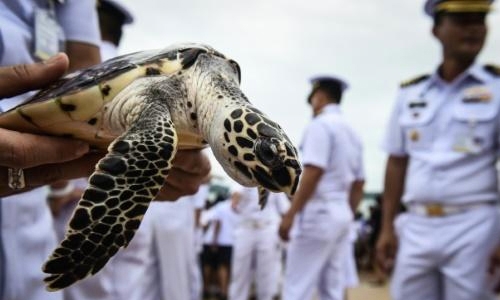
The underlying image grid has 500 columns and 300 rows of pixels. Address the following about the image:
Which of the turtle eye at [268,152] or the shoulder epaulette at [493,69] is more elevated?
the shoulder epaulette at [493,69]

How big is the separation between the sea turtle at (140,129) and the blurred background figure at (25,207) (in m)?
0.22

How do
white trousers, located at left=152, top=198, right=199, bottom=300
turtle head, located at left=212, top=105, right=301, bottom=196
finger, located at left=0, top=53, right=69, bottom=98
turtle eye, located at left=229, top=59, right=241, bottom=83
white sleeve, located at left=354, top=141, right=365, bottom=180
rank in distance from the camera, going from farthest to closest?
white sleeve, located at left=354, top=141, right=365, bottom=180, white trousers, located at left=152, top=198, right=199, bottom=300, turtle eye, located at left=229, top=59, right=241, bottom=83, finger, located at left=0, top=53, right=69, bottom=98, turtle head, located at left=212, top=105, right=301, bottom=196

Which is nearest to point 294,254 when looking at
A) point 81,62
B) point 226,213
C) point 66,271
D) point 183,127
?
point 81,62

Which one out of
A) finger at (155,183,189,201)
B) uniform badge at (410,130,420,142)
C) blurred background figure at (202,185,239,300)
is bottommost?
blurred background figure at (202,185,239,300)

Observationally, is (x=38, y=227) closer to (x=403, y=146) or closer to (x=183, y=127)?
(x=183, y=127)

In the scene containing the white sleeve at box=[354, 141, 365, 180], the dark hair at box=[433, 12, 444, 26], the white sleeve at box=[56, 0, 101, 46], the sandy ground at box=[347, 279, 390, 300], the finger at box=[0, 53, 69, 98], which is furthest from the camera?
the sandy ground at box=[347, 279, 390, 300]

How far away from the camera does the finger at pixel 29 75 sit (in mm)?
1022

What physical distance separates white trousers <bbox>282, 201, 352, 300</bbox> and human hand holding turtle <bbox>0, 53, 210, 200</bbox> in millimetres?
2328

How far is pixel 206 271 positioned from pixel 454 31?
6.11 metres

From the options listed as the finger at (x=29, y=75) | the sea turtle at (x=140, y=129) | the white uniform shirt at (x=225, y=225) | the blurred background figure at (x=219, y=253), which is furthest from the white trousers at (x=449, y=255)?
the white uniform shirt at (x=225, y=225)

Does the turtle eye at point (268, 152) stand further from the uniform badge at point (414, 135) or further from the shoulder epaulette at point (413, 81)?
the shoulder epaulette at point (413, 81)

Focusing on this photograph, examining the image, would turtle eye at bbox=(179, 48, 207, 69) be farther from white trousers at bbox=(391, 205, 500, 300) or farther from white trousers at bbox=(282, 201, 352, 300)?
white trousers at bbox=(282, 201, 352, 300)

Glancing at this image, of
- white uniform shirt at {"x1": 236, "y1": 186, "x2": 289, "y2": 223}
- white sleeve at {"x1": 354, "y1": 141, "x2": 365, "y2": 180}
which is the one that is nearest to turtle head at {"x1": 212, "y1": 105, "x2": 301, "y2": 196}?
white sleeve at {"x1": 354, "y1": 141, "x2": 365, "y2": 180}

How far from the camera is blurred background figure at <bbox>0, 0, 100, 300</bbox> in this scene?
1287 mm
